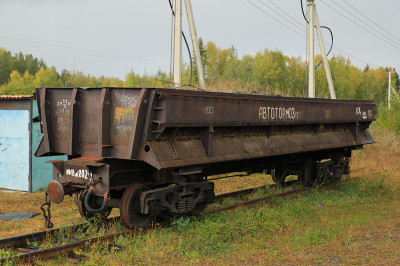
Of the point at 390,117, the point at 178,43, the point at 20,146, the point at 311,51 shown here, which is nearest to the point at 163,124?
the point at 178,43

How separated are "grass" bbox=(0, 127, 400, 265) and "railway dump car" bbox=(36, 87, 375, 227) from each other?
1.86 ft

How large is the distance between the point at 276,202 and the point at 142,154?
4158 millimetres

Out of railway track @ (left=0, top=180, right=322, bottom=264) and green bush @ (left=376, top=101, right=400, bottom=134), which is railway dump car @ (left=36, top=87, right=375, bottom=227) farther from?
green bush @ (left=376, top=101, right=400, bottom=134)

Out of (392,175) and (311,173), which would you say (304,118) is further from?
(392,175)

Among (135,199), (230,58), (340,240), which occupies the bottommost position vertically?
(340,240)

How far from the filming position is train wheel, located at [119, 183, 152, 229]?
6.44 m

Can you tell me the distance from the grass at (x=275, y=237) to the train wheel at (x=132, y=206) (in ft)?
1.01

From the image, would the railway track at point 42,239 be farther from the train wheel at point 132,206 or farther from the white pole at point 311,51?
the white pole at point 311,51

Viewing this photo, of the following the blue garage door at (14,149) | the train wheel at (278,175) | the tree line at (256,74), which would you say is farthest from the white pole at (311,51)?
the tree line at (256,74)

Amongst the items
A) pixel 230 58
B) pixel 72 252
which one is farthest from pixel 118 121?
pixel 230 58

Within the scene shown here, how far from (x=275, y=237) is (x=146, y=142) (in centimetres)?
270

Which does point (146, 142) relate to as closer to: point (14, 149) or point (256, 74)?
point (14, 149)

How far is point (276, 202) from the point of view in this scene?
8969mm

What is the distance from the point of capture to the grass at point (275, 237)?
5.56 meters
